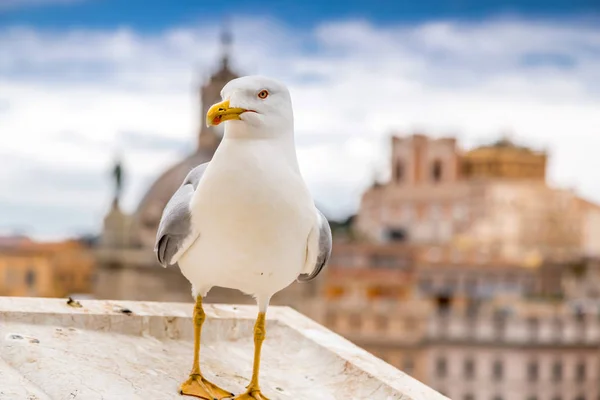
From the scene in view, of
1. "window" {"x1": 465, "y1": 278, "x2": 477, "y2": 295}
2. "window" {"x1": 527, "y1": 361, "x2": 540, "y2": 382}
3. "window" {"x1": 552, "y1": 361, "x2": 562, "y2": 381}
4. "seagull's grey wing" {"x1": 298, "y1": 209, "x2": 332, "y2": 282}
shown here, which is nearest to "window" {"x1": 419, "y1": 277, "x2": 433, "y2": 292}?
"window" {"x1": 465, "y1": 278, "x2": 477, "y2": 295}

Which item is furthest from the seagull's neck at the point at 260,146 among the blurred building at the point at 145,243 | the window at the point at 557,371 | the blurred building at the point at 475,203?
the blurred building at the point at 475,203

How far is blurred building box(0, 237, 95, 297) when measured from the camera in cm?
4694

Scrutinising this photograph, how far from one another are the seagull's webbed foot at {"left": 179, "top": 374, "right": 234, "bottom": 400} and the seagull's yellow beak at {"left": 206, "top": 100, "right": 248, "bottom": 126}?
0.88m

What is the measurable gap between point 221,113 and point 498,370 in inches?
1417

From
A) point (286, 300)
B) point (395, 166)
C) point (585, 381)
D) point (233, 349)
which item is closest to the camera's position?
point (233, 349)

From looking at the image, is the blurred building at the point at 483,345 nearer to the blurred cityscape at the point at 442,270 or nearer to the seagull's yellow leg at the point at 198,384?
the blurred cityscape at the point at 442,270

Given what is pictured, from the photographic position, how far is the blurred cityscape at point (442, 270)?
93.2 feet

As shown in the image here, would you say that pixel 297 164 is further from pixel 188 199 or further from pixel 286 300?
pixel 286 300

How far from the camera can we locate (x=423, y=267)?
1893 inches

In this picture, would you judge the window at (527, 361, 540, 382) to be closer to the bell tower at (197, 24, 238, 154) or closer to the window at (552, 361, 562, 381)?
the window at (552, 361, 562, 381)

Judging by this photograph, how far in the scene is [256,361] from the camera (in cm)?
342

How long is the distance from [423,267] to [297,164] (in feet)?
148

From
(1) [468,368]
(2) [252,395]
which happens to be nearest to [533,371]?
(1) [468,368]

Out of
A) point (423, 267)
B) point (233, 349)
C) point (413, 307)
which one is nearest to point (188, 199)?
point (233, 349)
